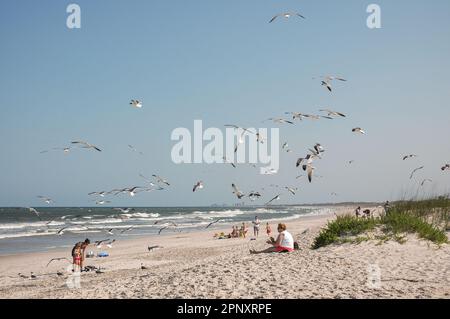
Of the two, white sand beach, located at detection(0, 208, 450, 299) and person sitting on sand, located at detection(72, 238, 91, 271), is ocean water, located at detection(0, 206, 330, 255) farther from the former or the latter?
white sand beach, located at detection(0, 208, 450, 299)

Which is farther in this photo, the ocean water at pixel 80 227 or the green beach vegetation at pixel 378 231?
the ocean water at pixel 80 227

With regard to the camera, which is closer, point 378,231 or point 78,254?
point 378,231

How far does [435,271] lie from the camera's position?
1148 cm

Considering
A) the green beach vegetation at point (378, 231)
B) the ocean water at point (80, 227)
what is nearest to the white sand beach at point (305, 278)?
the green beach vegetation at point (378, 231)

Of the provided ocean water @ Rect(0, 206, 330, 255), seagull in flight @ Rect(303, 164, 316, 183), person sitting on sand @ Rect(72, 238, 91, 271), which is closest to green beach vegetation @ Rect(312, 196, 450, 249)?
seagull in flight @ Rect(303, 164, 316, 183)

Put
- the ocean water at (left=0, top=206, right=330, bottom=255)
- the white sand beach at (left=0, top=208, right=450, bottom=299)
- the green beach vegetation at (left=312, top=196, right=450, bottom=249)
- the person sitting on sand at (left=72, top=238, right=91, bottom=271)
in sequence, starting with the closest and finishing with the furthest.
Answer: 1. the white sand beach at (left=0, top=208, right=450, bottom=299)
2. the green beach vegetation at (left=312, top=196, right=450, bottom=249)
3. the person sitting on sand at (left=72, top=238, right=91, bottom=271)
4. the ocean water at (left=0, top=206, right=330, bottom=255)

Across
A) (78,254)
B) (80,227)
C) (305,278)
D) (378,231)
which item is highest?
(378,231)

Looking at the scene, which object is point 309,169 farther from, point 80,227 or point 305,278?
point 80,227

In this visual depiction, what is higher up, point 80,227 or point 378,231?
point 378,231

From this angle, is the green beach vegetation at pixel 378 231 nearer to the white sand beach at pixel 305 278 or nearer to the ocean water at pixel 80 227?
the white sand beach at pixel 305 278

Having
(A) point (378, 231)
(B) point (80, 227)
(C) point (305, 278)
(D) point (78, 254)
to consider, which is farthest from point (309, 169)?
(B) point (80, 227)

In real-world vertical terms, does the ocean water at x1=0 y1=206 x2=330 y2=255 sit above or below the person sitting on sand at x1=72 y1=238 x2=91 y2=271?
below

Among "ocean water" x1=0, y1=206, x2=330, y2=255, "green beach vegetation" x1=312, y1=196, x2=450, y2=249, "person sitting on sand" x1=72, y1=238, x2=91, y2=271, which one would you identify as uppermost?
"green beach vegetation" x1=312, y1=196, x2=450, y2=249

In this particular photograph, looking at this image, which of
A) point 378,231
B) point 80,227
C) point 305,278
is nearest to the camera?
point 305,278
